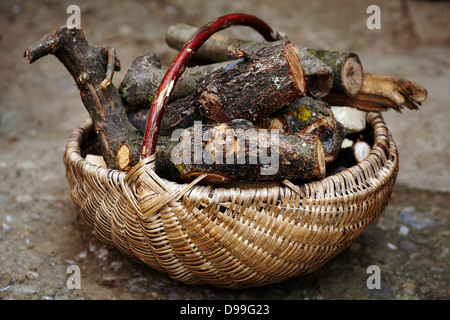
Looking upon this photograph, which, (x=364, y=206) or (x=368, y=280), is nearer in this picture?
(x=364, y=206)

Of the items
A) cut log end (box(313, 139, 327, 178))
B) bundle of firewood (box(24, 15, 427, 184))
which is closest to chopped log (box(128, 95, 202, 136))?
bundle of firewood (box(24, 15, 427, 184))

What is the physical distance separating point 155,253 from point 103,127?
1.76 ft

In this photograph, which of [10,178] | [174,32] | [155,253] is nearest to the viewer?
[155,253]

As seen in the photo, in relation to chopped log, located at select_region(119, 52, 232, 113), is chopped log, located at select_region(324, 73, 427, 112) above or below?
below

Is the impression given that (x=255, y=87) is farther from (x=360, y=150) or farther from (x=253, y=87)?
(x=360, y=150)

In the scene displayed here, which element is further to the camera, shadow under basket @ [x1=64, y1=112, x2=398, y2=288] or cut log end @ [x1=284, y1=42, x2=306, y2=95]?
cut log end @ [x1=284, y1=42, x2=306, y2=95]

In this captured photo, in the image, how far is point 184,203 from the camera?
1459mm

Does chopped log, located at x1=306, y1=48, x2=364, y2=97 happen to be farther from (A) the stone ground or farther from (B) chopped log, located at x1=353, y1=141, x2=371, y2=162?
(A) the stone ground

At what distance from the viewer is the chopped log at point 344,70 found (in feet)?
6.24

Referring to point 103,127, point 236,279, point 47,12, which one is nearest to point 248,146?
point 236,279

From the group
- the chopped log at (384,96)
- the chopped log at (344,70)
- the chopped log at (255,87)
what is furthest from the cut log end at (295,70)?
the chopped log at (384,96)

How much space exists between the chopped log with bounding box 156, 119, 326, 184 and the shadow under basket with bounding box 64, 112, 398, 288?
54 millimetres

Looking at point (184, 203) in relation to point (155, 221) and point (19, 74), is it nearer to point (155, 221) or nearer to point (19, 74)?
point (155, 221)

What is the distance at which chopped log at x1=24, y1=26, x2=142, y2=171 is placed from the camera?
1746mm
